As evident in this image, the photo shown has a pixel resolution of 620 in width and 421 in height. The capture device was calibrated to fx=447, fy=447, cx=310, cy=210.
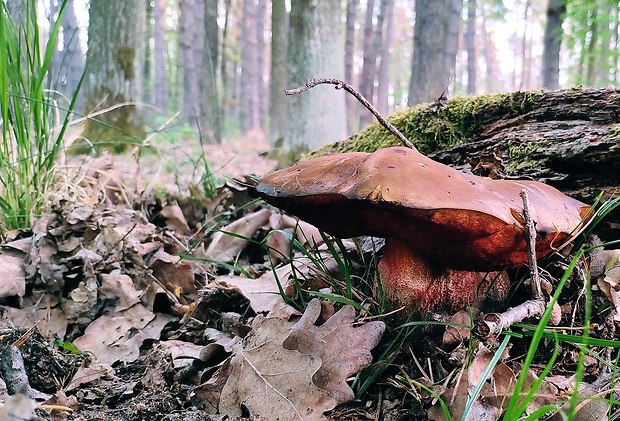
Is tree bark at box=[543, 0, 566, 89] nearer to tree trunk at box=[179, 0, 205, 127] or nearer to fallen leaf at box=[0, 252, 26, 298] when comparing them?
tree trunk at box=[179, 0, 205, 127]

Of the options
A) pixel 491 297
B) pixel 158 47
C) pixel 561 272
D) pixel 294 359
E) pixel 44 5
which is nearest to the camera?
pixel 294 359

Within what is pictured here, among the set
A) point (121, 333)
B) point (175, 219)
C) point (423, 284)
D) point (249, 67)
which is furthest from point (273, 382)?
point (249, 67)

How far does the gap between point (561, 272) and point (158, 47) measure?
A: 95.6ft

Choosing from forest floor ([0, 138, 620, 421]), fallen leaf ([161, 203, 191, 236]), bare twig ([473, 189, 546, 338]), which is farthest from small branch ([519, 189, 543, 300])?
fallen leaf ([161, 203, 191, 236])

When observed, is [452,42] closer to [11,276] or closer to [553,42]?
[553,42]

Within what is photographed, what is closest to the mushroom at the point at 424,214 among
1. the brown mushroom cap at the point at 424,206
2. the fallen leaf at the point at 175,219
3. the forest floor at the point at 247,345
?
the brown mushroom cap at the point at 424,206

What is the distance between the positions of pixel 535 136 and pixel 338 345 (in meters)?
1.33

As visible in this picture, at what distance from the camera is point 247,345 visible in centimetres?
131

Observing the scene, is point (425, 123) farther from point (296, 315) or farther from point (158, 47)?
point (158, 47)

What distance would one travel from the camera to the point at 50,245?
211 centimetres

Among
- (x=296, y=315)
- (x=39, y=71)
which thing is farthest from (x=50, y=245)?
(x=296, y=315)

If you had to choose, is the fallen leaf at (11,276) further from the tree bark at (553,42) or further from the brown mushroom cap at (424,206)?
the tree bark at (553,42)

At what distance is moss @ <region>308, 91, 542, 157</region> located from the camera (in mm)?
2165

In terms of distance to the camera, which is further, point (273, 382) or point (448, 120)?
point (448, 120)
